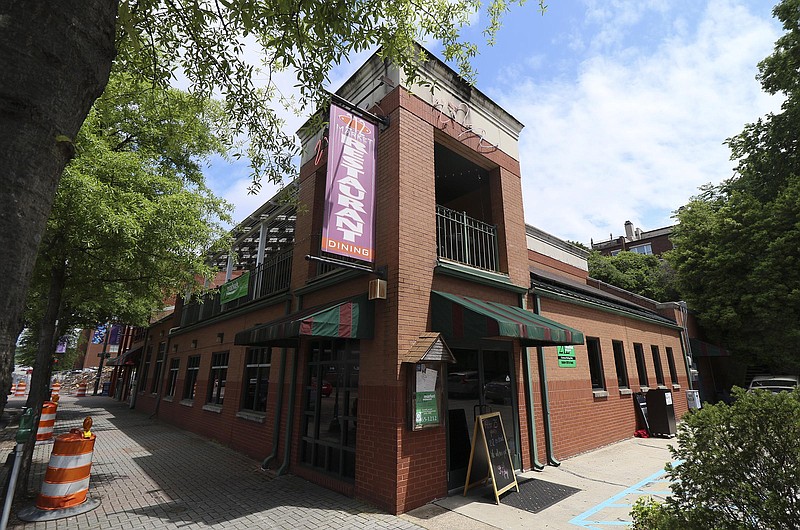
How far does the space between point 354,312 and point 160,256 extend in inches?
193

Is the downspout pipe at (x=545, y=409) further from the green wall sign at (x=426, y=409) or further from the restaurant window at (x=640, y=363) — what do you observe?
the restaurant window at (x=640, y=363)

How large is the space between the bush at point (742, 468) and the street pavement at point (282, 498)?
2485 mm

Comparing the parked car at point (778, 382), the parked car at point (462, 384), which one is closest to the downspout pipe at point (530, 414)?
the parked car at point (462, 384)

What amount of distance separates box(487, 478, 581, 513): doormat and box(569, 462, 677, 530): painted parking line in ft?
1.88

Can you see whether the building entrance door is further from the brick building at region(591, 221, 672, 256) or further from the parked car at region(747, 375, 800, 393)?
the brick building at region(591, 221, 672, 256)

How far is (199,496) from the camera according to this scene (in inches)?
260

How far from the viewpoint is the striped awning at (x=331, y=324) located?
574 cm

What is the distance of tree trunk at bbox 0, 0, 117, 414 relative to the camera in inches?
61.1

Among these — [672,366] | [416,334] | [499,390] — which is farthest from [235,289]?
[672,366]

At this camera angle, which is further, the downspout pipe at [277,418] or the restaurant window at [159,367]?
the restaurant window at [159,367]

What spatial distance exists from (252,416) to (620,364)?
10866 mm

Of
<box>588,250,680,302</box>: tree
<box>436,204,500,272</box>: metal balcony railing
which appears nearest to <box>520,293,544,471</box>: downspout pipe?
<box>436,204,500,272</box>: metal balcony railing

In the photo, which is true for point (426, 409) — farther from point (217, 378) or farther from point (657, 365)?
point (657, 365)

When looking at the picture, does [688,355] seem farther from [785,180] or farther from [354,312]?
[354,312]
